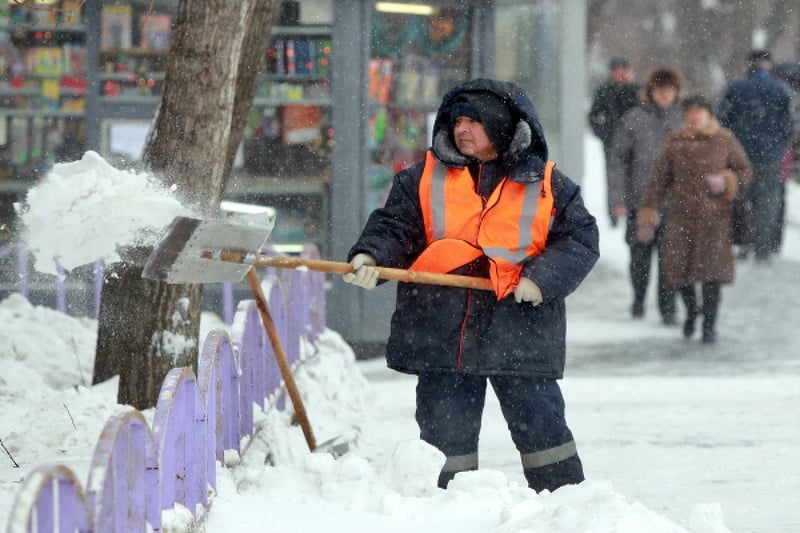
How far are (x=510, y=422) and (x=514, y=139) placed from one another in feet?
3.08

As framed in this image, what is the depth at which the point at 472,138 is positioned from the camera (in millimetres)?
4680

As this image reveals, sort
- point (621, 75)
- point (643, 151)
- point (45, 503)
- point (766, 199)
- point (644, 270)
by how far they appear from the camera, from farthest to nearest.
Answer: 1. point (621, 75)
2. point (766, 199)
3. point (644, 270)
4. point (643, 151)
5. point (45, 503)

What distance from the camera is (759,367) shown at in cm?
871

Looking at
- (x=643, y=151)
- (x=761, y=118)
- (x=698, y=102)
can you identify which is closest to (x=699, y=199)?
(x=698, y=102)

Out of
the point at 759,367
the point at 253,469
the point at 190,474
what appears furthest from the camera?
the point at 759,367

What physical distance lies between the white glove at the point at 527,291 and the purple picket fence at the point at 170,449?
0.94 meters

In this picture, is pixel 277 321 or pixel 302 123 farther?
pixel 302 123

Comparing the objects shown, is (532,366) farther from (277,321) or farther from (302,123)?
(302,123)

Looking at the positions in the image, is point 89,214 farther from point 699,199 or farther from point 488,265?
point 699,199

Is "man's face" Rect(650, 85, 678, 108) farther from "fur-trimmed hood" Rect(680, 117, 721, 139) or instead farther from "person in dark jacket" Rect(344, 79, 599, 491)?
"person in dark jacket" Rect(344, 79, 599, 491)

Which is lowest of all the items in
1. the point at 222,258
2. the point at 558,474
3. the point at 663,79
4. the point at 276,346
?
the point at 558,474

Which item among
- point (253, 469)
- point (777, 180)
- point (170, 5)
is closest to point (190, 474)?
point (253, 469)

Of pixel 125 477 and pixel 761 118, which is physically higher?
pixel 761 118

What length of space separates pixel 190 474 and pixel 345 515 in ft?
1.77
